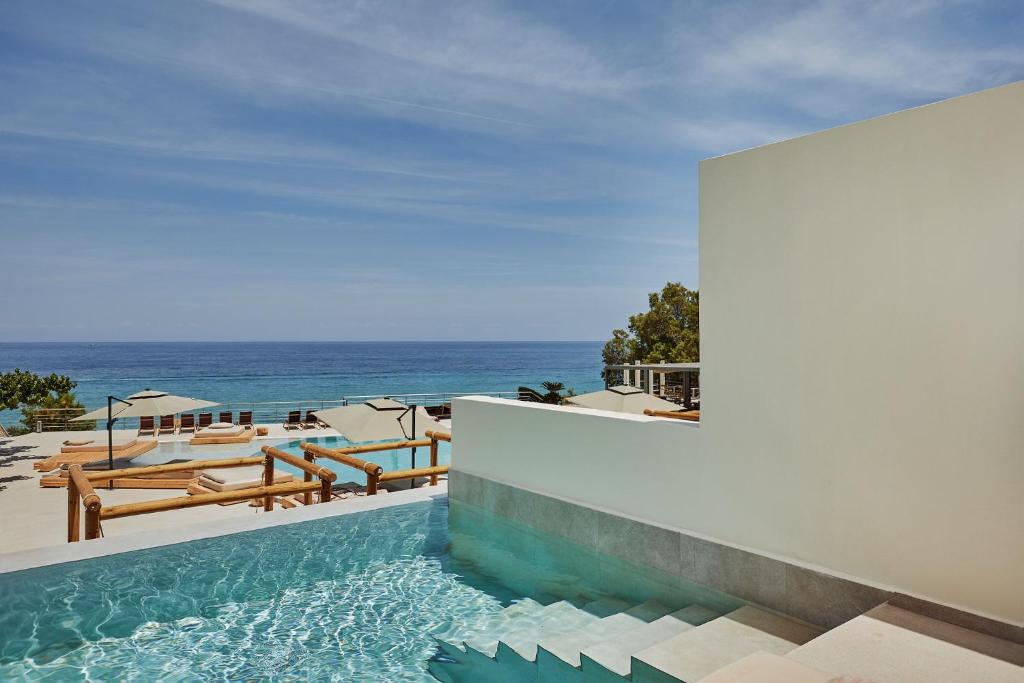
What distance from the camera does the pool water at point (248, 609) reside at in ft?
11.8

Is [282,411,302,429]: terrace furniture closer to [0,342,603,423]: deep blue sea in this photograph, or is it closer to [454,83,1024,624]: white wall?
[454,83,1024,624]: white wall

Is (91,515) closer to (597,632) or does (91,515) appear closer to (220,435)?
(597,632)

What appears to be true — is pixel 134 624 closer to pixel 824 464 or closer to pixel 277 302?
pixel 824 464

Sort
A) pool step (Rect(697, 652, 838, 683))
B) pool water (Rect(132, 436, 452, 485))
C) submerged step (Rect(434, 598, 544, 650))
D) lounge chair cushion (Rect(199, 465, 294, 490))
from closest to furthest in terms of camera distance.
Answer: pool step (Rect(697, 652, 838, 683))
submerged step (Rect(434, 598, 544, 650))
lounge chair cushion (Rect(199, 465, 294, 490))
pool water (Rect(132, 436, 452, 485))

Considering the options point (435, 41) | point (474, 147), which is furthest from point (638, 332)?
point (435, 41)

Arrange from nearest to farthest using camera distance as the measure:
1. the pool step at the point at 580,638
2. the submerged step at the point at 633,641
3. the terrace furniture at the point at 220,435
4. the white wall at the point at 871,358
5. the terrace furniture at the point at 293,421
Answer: the white wall at the point at 871,358 < the submerged step at the point at 633,641 < the pool step at the point at 580,638 < the terrace furniture at the point at 220,435 < the terrace furniture at the point at 293,421

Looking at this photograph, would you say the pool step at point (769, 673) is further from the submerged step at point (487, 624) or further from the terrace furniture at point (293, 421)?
the terrace furniture at point (293, 421)

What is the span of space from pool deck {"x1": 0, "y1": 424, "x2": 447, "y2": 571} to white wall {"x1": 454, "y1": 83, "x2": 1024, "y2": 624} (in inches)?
133

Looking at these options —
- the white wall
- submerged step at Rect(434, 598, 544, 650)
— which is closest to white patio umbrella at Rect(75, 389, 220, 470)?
submerged step at Rect(434, 598, 544, 650)

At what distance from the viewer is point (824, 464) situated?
3.45m

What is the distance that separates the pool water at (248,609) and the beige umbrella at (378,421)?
11.9 feet

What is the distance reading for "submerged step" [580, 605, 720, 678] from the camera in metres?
3.15

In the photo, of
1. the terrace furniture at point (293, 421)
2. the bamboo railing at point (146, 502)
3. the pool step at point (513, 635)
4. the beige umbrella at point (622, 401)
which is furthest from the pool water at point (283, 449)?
the pool step at point (513, 635)

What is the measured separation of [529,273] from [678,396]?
43045 mm
